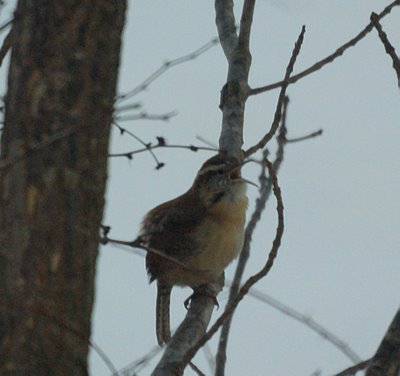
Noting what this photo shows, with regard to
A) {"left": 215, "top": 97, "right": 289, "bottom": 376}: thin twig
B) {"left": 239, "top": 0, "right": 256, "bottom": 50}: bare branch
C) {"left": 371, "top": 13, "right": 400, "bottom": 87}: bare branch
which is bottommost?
{"left": 371, "top": 13, "right": 400, "bottom": 87}: bare branch

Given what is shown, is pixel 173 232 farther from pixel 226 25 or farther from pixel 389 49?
pixel 389 49

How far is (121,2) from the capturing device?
2.86m

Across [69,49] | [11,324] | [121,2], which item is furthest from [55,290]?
[121,2]

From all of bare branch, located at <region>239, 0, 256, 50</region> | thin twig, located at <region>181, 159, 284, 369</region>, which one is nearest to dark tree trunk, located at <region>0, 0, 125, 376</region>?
thin twig, located at <region>181, 159, 284, 369</region>

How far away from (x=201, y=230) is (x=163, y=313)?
1.79 ft

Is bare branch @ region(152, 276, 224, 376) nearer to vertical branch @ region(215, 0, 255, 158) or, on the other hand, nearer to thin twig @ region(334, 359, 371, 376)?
thin twig @ region(334, 359, 371, 376)

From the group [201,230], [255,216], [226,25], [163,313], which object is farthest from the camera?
[163,313]

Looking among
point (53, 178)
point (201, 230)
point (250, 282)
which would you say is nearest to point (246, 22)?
point (201, 230)

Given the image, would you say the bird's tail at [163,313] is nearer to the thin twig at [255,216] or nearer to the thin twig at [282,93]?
the thin twig at [255,216]

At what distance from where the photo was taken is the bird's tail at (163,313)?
5.71 m

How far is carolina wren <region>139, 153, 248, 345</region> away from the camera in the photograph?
5.63 m

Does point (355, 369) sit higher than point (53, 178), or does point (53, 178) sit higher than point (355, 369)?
point (53, 178)

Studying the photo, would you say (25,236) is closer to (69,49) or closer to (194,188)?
(69,49)

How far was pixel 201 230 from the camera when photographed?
5742 mm
